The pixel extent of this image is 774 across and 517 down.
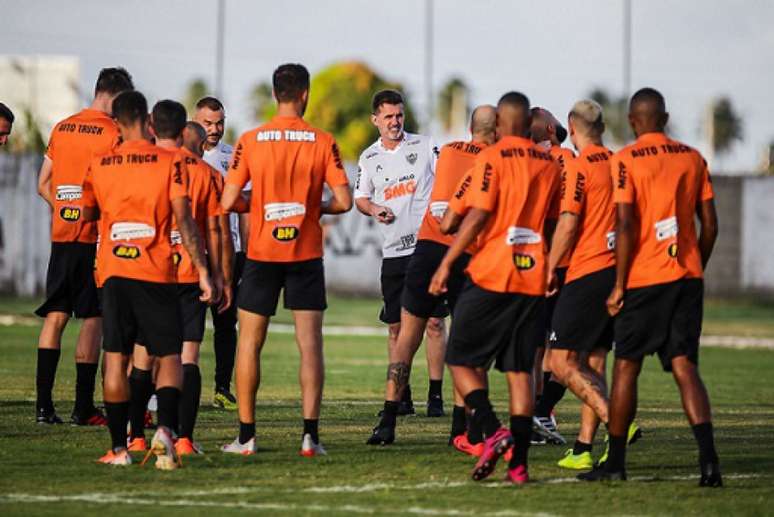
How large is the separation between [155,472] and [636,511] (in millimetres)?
2964

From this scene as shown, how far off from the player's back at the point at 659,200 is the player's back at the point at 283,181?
2.09 metres

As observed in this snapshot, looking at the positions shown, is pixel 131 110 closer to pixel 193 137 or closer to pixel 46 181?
pixel 193 137

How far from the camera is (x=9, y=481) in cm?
A: 870

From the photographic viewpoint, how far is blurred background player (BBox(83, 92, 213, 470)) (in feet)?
30.4

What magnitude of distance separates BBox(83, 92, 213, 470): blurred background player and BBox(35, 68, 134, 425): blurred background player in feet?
6.89

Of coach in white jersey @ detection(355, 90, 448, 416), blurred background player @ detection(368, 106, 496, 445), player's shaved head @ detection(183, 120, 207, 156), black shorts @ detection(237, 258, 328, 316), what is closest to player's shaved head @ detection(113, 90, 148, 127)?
black shorts @ detection(237, 258, 328, 316)

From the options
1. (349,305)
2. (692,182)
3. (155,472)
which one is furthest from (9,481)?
(349,305)

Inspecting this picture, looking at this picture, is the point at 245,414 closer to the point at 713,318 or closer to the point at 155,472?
the point at 155,472

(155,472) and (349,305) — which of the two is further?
(349,305)

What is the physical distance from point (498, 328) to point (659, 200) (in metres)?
1.25

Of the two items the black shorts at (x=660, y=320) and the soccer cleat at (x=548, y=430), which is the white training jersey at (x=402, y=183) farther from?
the black shorts at (x=660, y=320)

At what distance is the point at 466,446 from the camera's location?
10.3 meters

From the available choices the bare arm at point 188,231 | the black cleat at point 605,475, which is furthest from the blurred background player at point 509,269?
the bare arm at point 188,231

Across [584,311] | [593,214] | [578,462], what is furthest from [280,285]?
[578,462]
